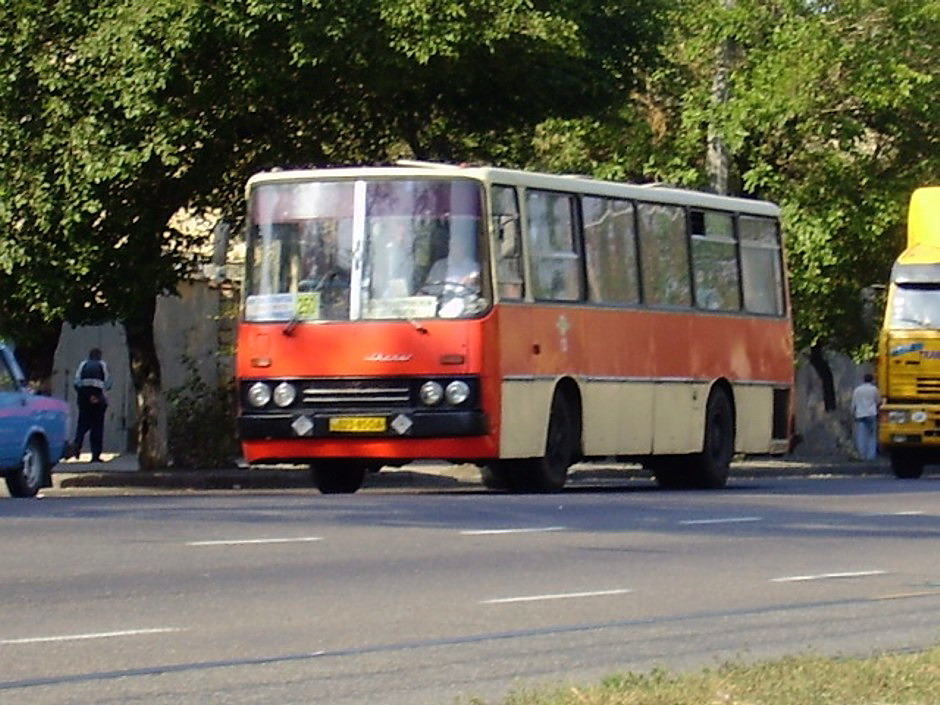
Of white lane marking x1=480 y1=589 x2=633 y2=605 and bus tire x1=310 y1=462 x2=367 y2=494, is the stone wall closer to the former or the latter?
bus tire x1=310 y1=462 x2=367 y2=494

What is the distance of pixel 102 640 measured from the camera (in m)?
10.9

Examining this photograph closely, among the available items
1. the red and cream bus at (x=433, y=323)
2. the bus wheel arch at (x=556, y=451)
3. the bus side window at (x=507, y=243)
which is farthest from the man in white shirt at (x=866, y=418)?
the bus side window at (x=507, y=243)

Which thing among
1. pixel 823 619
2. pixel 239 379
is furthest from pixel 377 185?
pixel 823 619

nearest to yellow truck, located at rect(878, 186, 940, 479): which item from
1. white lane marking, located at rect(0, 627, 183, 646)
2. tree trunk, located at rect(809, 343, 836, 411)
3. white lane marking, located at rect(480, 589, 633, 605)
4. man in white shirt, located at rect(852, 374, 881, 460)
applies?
man in white shirt, located at rect(852, 374, 881, 460)

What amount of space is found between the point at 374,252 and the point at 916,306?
11476 millimetres

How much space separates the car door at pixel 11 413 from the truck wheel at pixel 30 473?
0.19 metres

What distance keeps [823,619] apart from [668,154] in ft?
84.3

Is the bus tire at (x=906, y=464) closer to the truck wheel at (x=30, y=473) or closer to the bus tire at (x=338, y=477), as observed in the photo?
the bus tire at (x=338, y=477)

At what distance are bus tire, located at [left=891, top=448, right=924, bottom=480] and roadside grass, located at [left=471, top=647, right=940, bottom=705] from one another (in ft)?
75.8

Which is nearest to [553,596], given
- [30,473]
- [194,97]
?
[30,473]

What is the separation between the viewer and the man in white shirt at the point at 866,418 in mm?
42281

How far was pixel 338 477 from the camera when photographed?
2450 cm

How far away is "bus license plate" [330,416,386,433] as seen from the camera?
73.4 feet

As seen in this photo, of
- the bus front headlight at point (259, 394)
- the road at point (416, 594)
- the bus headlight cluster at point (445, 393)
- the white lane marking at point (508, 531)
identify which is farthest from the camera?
the bus front headlight at point (259, 394)
